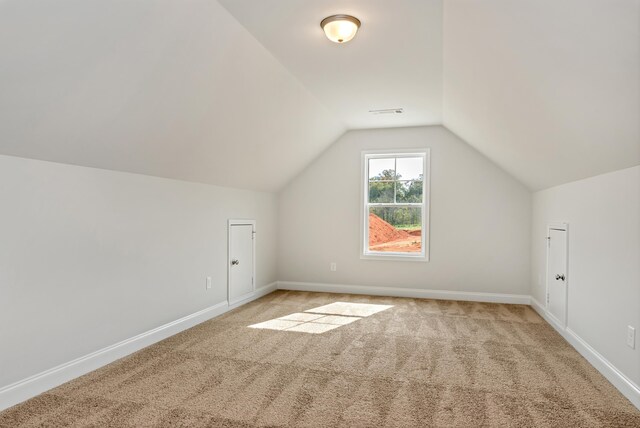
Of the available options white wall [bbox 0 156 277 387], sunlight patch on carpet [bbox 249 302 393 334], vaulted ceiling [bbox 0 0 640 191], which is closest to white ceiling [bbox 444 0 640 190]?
vaulted ceiling [bbox 0 0 640 191]

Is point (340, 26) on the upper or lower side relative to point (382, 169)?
upper

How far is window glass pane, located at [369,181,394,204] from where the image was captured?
5.65 metres

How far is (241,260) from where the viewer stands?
4.87 meters

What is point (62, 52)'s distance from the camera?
193cm

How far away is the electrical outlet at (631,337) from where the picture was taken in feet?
7.95

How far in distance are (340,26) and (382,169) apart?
332 centimetres

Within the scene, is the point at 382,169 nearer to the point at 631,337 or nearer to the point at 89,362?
the point at 631,337

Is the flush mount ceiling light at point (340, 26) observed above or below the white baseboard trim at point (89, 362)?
above

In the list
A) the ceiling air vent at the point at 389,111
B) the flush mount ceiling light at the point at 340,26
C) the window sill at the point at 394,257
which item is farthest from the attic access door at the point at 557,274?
the flush mount ceiling light at the point at 340,26

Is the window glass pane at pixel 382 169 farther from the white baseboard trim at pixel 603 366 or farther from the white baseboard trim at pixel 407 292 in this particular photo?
the white baseboard trim at pixel 603 366

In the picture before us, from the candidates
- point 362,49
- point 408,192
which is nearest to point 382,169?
point 408,192

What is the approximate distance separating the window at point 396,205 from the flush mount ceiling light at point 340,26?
312 centimetres

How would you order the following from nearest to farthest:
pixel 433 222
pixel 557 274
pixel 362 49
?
pixel 362 49
pixel 557 274
pixel 433 222

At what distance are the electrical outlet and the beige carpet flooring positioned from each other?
0.33 metres
